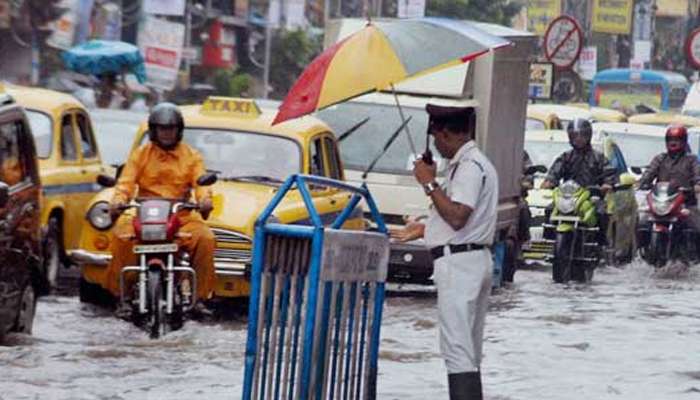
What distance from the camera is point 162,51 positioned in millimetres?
41625

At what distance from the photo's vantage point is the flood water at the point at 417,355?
11.6 m

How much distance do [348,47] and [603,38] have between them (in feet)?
237

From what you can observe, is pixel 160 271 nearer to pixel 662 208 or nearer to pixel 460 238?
pixel 460 238

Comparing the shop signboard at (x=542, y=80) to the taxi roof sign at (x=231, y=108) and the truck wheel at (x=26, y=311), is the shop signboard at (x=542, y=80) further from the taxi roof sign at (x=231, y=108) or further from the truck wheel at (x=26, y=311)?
the truck wheel at (x=26, y=311)

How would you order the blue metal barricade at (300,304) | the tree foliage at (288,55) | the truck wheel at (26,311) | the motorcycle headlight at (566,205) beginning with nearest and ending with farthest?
the blue metal barricade at (300,304)
the truck wheel at (26,311)
the motorcycle headlight at (566,205)
the tree foliage at (288,55)

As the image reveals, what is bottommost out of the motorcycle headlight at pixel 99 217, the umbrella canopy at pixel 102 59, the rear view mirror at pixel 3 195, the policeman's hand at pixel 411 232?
the motorcycle headlight at pixel 99 217

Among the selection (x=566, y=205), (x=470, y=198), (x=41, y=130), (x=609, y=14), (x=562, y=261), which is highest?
(x=609, y=14)

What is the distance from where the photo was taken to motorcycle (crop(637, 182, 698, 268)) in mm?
23688

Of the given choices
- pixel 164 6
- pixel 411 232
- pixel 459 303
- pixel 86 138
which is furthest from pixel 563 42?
pixel 459 303

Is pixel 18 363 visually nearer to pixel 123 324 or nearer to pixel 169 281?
pixel 169 281

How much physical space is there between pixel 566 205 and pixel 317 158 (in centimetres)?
526

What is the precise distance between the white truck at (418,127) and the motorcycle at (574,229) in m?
Result: 0.50

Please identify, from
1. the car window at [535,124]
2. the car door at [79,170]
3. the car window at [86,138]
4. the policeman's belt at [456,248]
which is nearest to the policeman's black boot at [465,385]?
the policeman's belt at [456,248]

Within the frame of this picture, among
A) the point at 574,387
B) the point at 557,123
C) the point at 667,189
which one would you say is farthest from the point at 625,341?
the point at 557,123
